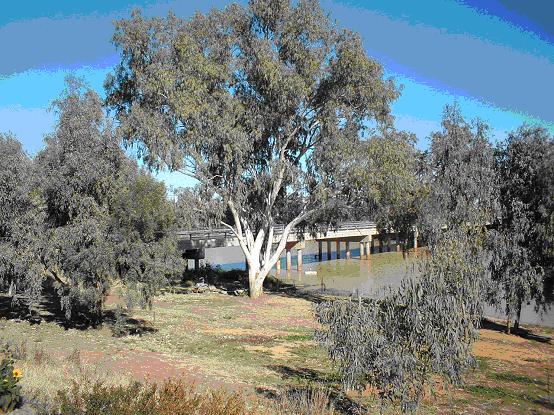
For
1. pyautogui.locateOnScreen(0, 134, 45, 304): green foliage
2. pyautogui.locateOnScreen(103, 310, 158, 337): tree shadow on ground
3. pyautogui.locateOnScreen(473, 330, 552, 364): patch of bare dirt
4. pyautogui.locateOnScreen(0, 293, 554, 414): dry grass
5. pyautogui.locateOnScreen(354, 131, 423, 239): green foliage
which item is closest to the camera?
pyautogui.locateOnScreen(0, 293, 554, 414): dry grass

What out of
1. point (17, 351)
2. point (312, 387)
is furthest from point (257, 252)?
point (17, 351)

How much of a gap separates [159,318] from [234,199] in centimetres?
1082

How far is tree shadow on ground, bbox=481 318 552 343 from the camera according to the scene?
27.4 m

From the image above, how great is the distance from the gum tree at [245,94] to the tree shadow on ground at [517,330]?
36.9 feet

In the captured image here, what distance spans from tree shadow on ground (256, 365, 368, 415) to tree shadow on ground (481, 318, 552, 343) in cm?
1576

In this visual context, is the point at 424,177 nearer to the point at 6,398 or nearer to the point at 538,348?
the point at 538,348

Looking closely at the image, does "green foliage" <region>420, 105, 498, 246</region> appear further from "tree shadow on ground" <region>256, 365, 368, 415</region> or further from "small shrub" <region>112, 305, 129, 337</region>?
"small shrub" <region>112, 305, 129, 337</region>

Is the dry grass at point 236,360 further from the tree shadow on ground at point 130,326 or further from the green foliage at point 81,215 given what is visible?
the green foliage at point 81,215

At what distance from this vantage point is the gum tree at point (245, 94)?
31234mm

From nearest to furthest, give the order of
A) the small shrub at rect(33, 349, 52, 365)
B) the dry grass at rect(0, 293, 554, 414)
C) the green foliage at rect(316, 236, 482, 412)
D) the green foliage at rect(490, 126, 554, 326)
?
the green foliage at rect(316, 236, 482, 412) < the dry grass at rect(0, 293, 554, 414) < the small shrub at rect(33, 349, 52, 365) < the green foliage at rect(490, 126, 554, 326)

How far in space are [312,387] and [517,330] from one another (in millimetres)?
18365

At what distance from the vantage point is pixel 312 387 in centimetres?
1447

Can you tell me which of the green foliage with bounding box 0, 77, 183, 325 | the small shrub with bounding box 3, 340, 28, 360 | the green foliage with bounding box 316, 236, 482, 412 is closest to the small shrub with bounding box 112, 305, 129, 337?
the green foliage with bounding box 0, 77, 183, 325

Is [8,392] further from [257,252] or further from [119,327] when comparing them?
[257,252]
